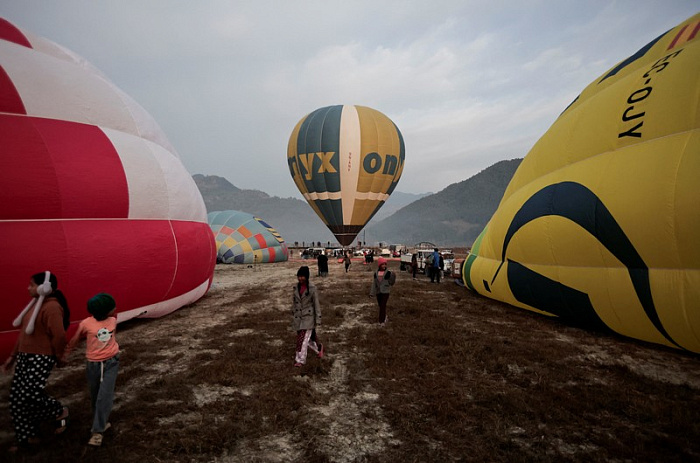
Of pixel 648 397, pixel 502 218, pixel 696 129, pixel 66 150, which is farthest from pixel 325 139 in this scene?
pixel 648 397

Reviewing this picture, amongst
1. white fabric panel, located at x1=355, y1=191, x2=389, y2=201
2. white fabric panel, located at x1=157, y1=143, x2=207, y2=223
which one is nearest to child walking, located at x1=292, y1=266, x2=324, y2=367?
white fabric panel, located at x1=157, y1=143, x2=207, y2=223

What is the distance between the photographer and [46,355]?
11.1 ft

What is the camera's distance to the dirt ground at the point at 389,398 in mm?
3486

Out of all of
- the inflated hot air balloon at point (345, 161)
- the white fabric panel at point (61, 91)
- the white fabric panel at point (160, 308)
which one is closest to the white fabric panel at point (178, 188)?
the white fabric panel at point (61, 91)

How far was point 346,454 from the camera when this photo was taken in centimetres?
346

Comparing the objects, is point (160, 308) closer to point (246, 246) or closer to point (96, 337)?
point (96, 337)

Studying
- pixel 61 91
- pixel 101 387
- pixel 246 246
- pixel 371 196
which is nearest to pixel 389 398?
pixel 101 387

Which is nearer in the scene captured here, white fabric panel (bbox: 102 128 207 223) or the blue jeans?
the blue jeans

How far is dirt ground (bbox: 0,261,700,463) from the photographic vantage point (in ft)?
11.4

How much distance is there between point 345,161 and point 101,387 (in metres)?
23.8

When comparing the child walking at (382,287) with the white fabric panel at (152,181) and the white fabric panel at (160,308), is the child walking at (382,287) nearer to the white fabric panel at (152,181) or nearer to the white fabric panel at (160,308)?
the white fabric panel at (160,308)

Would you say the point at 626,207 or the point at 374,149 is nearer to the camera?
the point at 626,207

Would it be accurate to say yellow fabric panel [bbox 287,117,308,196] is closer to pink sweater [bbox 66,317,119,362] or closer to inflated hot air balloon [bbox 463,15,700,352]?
inflated hot air balloon [bbox 463,15,700,352]

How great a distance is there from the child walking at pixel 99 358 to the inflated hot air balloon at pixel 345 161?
77.4 ft
